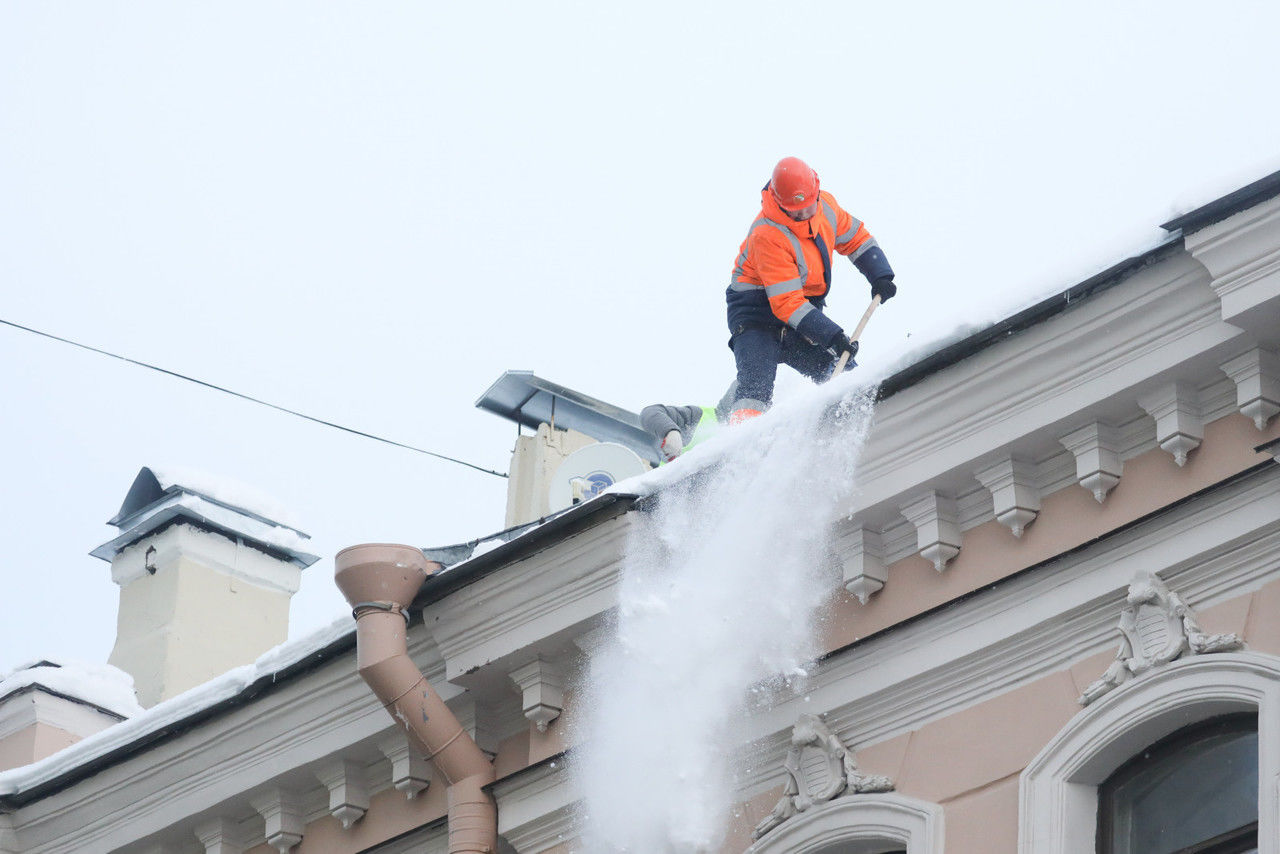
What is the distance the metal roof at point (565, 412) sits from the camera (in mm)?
16250

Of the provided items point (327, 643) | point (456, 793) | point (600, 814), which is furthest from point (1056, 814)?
point (327, 643)

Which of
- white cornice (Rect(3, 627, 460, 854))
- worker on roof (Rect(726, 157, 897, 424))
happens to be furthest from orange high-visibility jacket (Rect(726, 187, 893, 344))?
white cornice (Rect(3, 627, 460, 854))

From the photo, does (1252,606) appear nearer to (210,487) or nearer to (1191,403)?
(1191,403)

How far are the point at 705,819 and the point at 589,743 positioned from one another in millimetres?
615

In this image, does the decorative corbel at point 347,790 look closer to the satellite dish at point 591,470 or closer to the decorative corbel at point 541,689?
the decorative corbel at point 541,689

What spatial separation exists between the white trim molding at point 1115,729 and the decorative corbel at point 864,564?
38.9 inches

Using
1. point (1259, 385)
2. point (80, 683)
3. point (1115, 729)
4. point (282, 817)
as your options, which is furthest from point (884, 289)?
point (80, 683)

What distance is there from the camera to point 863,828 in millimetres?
7984

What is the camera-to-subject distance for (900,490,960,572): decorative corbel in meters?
8.12

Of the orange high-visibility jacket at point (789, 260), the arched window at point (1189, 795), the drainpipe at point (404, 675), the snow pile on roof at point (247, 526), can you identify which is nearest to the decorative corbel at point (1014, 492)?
the arched window at point (1189, 795)

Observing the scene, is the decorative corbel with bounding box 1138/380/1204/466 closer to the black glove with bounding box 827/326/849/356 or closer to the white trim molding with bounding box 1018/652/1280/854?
the white trim molding with bounding box 1018/652/1280/854

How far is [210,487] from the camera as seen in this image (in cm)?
1473

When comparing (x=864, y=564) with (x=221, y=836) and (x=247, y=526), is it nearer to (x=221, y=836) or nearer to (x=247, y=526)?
(x=221, y=836)

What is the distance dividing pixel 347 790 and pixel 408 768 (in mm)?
345
